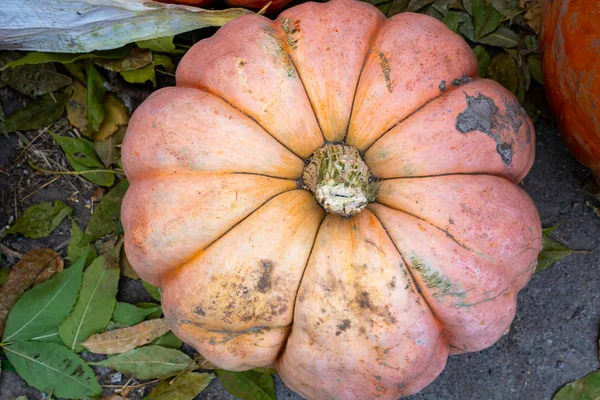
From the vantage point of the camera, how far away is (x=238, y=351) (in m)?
1.70

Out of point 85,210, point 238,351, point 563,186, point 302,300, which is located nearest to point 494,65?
point 563,186

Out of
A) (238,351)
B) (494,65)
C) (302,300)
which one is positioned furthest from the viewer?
(494,65)

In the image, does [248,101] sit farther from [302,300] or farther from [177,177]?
[302,300]

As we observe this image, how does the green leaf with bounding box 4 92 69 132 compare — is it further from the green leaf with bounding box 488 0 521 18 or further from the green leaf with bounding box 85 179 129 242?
the green leaf with bounding box 488 0 521 18

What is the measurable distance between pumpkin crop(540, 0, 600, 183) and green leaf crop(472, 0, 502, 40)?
28cm

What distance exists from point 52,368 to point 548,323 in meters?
2.04

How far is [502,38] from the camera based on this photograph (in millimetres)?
2357

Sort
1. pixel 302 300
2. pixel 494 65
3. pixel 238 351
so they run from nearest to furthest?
pixel 302 300 → pixel 238 351 → pixel 494 65

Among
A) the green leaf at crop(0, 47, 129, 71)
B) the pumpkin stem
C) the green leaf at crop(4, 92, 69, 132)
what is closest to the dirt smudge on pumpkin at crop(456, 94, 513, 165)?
the pumpkin stem

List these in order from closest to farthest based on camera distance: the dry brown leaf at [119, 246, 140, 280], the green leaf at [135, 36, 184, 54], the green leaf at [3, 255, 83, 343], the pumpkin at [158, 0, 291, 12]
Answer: the pumpkin at [158, 0, 291, 12] < the green leaf at [135, 36, 184, 54] < the green leaf at [3, 255, 83, 343] < the dry brown leaf at [119, 246, 140, 280]

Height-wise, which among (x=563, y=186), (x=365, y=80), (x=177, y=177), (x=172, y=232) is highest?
(x=365, y=80)

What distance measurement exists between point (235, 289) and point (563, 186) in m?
1.57

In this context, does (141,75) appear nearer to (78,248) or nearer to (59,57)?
(59,57)

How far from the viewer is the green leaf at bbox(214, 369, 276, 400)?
2.29 m
